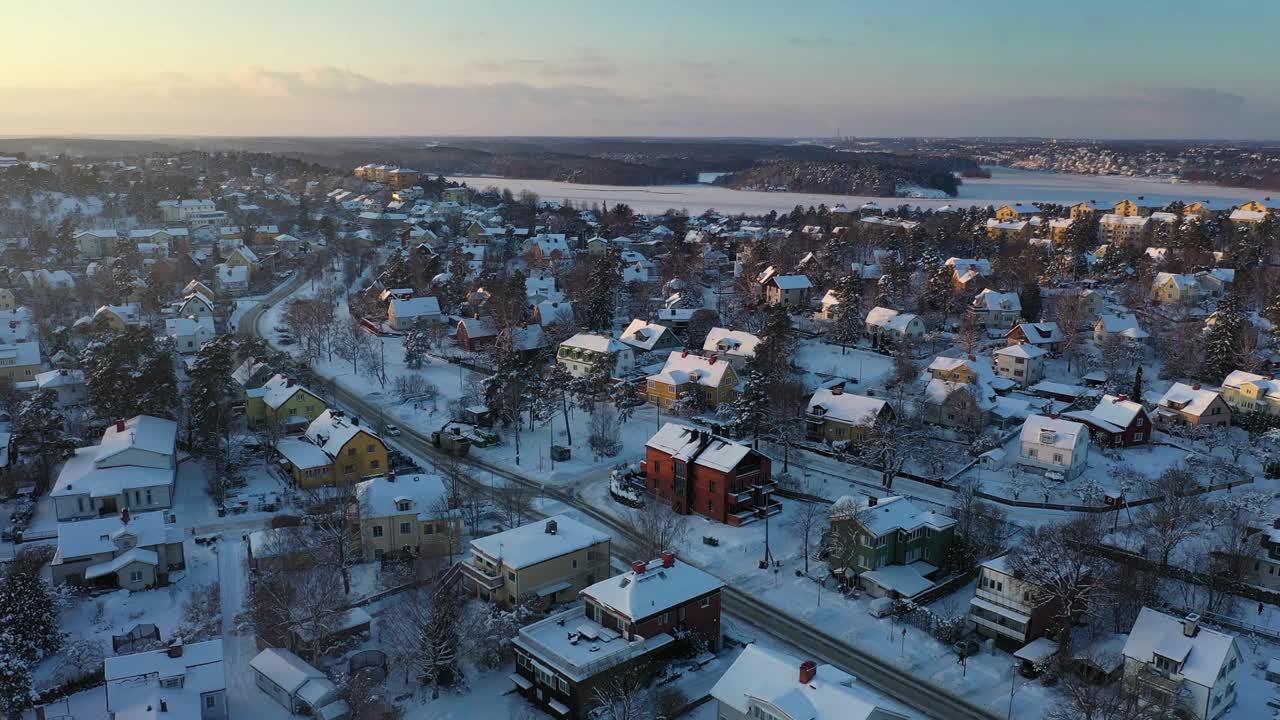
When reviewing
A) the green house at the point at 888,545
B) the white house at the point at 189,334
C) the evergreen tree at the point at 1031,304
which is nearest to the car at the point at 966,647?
the green house at the point at 888,545

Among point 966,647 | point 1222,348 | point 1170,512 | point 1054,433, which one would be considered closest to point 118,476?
point 966,647

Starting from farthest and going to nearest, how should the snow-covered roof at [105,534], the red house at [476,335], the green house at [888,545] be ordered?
the red house at [476,335] < the green house at [888,545] < the snow-covered roof at [105,534]

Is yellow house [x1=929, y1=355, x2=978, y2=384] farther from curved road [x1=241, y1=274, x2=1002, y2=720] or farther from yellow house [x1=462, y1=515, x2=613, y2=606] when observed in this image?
yellow house [x1=462, y1=515, x2=613, y2=606]

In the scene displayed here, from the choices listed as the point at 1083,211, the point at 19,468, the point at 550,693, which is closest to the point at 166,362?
the point at 19,468

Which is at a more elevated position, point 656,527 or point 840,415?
point 840,415

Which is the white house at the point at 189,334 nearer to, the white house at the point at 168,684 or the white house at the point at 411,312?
the white house at the point at 411,312

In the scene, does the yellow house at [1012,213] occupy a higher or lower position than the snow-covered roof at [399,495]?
higher

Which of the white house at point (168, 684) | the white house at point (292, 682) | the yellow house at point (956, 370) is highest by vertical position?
the yellow house at point (956, 370)

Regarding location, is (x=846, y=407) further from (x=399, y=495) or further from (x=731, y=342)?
(x=399, y=495)
